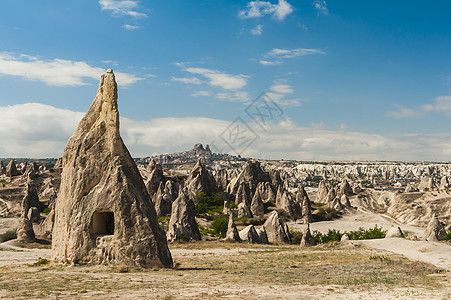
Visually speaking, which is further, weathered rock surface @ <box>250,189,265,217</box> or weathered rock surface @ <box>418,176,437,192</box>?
weathered rock surface @ <box>418,176,437,192</box>

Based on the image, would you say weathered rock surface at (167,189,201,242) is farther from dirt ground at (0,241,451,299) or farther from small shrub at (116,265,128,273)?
small shrub at (116,265,128,273)

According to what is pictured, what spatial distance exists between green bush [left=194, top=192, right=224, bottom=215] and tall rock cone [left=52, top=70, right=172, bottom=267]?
38.3 meters

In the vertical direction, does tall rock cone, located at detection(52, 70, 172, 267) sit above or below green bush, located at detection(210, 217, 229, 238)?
above

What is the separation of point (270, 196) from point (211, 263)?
45.5 metres

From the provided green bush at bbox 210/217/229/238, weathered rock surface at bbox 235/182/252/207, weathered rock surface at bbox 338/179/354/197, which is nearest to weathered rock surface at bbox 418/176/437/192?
weathered rock surface at bbox 338/179/354/197

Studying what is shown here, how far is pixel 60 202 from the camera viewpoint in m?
17.4

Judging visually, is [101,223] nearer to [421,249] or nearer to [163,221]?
[421,249]

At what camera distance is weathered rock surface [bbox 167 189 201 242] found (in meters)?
33.5

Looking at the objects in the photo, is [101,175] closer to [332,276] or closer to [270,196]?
[332,276]

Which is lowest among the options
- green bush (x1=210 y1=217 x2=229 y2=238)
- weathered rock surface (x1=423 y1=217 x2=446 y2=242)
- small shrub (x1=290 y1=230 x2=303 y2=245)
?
small shrub (x1=290 y1=230 x2=303 y2=245)

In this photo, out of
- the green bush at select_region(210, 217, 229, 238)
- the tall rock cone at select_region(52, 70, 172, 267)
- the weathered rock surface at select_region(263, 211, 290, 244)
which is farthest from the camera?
the green bush at select_region(210, 217, 229, 238)

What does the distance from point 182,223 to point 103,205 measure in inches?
703

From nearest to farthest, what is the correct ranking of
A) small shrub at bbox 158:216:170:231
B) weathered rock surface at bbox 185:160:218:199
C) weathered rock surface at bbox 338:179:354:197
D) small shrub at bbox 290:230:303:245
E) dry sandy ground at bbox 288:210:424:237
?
small shrub at bbox 290:230:303:245 < small shrub at bbox 158:216:170:231 < dry sandy ground at bbox 288:210:424:237 < weathered rock surface at bbox 185:160:218:199 < weathered rock surface at bbox 338:179:354:197

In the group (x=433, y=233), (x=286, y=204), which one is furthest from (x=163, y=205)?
(x=433, y=233)
